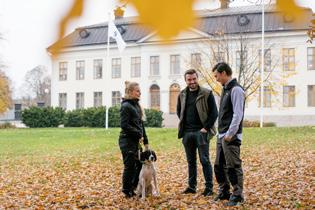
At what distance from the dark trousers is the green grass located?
29.4 ft

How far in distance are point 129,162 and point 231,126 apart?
1.77 metres

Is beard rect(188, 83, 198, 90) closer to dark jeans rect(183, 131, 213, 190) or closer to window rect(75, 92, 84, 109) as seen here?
dark jeans rect(183, 131, 213, 190)

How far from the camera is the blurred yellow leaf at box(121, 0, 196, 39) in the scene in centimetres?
133

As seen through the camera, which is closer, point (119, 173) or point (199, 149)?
point (199, 149)

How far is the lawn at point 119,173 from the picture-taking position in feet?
24.6

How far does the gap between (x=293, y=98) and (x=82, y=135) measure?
21.2 m

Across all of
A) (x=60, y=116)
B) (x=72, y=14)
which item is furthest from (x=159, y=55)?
(x=60, y=116)

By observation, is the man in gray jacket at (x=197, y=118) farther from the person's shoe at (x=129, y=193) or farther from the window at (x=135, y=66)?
the window at (x=135, y=66)

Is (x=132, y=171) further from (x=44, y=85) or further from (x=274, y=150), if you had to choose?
(x=274, y=150)

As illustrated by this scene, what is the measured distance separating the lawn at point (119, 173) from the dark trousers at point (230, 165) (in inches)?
14.6

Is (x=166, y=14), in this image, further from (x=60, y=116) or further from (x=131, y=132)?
(x=131, y=132)

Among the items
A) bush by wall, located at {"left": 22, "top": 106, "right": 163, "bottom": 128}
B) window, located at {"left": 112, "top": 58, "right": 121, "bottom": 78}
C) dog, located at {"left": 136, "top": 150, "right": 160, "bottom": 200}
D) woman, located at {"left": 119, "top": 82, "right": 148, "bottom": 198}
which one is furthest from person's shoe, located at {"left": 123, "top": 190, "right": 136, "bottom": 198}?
window, located at {"left": 112, "top": 58, "right": 121, "bottom": 78}

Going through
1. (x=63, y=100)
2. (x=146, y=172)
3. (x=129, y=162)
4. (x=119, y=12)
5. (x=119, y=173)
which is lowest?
(x=119, y=173)

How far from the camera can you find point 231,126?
231 inches
